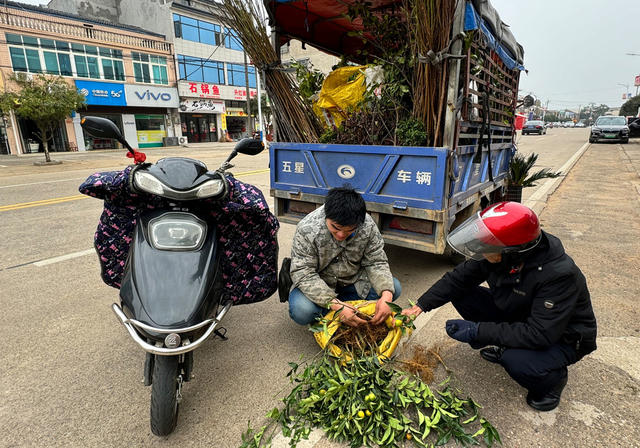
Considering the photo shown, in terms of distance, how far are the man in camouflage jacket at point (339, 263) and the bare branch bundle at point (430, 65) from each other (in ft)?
4.16

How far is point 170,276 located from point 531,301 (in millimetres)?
1749

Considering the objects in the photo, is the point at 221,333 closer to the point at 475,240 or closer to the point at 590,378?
the point at 475,240

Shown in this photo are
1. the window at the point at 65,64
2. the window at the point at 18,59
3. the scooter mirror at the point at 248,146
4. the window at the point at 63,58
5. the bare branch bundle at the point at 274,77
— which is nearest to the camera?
the scooter mirror at the point at 248,146

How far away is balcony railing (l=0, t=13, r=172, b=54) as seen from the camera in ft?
66.4

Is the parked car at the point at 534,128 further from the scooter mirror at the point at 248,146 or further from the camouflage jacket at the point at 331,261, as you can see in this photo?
the scooter mirror at the point at 248,146

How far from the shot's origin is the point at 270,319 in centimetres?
288

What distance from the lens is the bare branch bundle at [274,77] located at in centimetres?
378

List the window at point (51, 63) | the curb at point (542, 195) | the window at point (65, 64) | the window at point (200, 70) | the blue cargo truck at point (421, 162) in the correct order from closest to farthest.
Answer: the blue cargo truck at point (421, 162), the curb at point (542, 195), the window at point (51, 63), the window at point (65, 64), the window at point (200, 70)

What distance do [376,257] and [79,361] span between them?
1.95 metres

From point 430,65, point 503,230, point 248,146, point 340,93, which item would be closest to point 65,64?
point 340,93

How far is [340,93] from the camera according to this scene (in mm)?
3979

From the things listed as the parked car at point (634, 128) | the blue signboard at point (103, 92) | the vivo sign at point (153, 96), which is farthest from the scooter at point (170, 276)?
the parked car at point (634, 128)

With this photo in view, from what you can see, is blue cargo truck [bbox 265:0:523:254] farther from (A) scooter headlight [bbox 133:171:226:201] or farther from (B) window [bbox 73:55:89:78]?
(B) window [bbox 73:55:89:78]

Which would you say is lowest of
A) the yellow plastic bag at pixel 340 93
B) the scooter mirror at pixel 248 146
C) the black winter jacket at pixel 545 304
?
the black winter jacket at pixel 545 304
